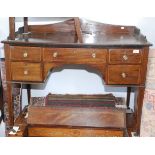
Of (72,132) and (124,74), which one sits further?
(72,132)

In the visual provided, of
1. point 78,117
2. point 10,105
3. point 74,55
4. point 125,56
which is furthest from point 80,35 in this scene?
point 10,105

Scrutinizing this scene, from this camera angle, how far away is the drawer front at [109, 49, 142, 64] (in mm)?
1325

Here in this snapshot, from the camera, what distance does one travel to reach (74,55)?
1.33 m

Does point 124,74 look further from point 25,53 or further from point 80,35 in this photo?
point 25,53

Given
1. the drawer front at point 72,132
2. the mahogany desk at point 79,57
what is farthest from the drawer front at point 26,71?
the drawer front at point 72,132

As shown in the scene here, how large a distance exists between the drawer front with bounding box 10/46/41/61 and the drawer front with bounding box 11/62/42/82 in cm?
3

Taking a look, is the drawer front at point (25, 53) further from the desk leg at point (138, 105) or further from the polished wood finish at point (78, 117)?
the desk leg at point (138, 105)

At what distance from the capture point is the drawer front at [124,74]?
136cm

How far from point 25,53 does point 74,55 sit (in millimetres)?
266

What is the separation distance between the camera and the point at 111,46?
1314mm
